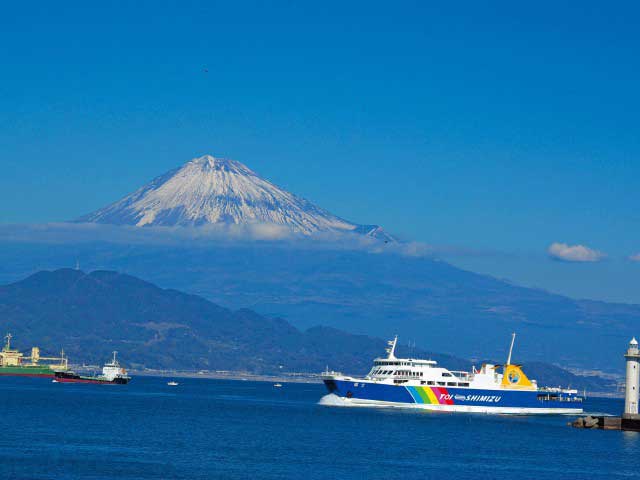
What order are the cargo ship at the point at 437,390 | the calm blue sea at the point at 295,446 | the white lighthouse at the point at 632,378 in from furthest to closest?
the cargo ship at the point at 437,390 < the white lighthouse at the point at 632,378 < the calm blue sea at the point at 295,446

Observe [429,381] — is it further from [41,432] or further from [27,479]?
[27,479]

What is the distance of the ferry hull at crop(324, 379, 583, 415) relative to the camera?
118688 mm

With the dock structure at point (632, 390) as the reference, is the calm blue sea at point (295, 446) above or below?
below

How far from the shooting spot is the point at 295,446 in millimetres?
81500

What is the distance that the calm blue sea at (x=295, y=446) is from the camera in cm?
6744

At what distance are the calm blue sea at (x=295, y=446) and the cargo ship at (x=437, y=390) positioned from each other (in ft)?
6.22

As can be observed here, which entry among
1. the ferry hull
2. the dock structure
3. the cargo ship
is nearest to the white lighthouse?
the dock structure

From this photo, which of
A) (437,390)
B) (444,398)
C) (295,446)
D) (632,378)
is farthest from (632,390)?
(295,446)

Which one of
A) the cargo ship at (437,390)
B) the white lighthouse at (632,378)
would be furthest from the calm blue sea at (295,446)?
the white lighthouse at (632,378)

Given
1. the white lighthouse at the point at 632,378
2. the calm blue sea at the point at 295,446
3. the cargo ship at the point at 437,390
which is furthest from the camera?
the cargo ship at the point at 437,390

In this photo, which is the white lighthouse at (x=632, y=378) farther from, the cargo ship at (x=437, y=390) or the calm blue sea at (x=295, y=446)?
the cargo ship at (x=437, y=390)

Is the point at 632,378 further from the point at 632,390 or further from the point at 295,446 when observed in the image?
the point at 295,446

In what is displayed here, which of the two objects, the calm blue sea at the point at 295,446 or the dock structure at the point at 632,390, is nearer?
the calm blue sea at the point at 295,446

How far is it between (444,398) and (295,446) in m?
41.8
